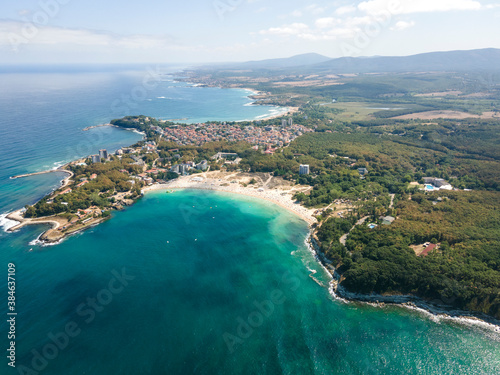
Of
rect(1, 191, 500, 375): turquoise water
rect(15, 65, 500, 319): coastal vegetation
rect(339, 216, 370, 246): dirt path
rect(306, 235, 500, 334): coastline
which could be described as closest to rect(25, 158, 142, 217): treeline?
rect(15, 65, 500, 319): coastal vegetation

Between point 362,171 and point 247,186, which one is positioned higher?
point 362,171

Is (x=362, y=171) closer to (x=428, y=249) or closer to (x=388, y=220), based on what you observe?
(x=388, y=220)

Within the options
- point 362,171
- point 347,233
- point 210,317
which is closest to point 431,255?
point 347,233

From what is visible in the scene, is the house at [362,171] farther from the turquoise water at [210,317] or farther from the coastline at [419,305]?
the coastline at [419,305]

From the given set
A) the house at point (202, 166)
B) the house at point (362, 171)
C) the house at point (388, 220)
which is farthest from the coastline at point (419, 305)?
the house at point (202, 166)

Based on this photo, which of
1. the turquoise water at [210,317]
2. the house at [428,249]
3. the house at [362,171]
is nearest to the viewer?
the turquoise water at [210,317]

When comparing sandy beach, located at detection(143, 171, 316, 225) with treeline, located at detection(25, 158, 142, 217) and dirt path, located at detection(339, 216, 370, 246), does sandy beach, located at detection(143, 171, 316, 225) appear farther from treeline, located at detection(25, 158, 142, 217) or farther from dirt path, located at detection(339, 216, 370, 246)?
dirt path, located at detection(339, 216, 370, 246)

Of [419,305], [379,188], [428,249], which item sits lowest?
[419,305]
